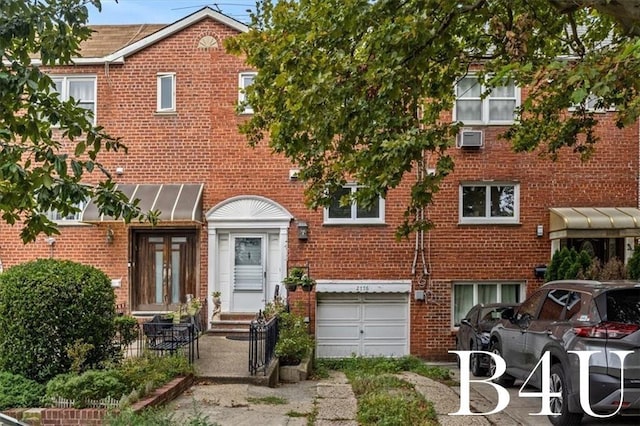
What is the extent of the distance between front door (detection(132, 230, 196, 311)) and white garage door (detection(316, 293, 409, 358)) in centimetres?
363

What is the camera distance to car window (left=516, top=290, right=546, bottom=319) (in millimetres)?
9183

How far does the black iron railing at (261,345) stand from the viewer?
10289 mm

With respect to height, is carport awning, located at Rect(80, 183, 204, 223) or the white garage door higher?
carport awning, located at Rect(80, 183, 204, 223)

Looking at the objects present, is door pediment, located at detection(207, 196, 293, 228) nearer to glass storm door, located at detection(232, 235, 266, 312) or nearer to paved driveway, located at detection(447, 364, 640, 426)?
glass storm door, located at detection(232, 235, 266, 312)

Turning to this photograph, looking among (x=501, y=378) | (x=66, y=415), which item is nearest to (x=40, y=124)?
(x=66, y=415)

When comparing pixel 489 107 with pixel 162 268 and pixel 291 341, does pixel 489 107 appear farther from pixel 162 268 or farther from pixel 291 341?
pixel 162 268

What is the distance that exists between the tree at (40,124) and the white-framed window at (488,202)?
11260 mm

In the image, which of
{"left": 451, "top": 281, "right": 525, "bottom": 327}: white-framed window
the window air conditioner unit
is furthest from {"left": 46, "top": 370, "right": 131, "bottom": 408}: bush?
the window air conditioner unit

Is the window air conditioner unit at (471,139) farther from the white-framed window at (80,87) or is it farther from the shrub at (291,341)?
the white-framed window at (80,87)

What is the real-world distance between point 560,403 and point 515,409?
1426 mm

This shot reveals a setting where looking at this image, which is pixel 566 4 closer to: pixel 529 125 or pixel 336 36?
pixel 336 36

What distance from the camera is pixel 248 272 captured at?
15383mm

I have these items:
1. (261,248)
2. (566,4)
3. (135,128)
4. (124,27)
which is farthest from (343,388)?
(124,27)

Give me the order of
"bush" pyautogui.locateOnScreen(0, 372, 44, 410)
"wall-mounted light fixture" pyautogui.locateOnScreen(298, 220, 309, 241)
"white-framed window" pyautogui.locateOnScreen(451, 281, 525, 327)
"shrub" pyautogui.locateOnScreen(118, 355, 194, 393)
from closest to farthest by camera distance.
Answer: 1. "bush" pyautogui.locateOnScreen(0, 372, 44, 410)
2. "shrub" pyautogui.locateOnScreen(118, 355, 194, 393)
3. "wall-mounted light fixture" pyautogui.locateOnScreen(298, 220, 309, 241)
4. "white-framed window" pyautogui.locateOnScreen(451, 281, 525, 327)
